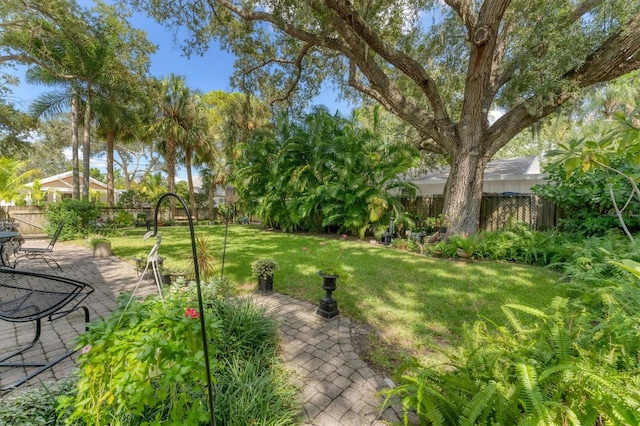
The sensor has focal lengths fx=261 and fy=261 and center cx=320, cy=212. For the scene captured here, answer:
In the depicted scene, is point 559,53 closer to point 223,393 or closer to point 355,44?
point 355,44

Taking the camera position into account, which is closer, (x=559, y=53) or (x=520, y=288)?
(x=520, y=288)

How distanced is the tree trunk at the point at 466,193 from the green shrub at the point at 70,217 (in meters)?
12.0

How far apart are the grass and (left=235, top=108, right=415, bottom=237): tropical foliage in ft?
8.68

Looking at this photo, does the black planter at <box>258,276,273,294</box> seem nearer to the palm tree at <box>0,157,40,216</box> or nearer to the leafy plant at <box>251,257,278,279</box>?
the leafy plant at <box>251,257,278,279</box>

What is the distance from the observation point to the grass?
281 centimetres

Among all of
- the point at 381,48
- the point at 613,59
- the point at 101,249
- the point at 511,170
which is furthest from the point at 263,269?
the point at 511,170

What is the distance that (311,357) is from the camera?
2381 mm

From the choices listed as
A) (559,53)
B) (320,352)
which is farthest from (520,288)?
(559,53)

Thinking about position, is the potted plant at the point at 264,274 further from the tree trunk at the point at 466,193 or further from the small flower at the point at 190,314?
the tree trunk at the point at 466,193

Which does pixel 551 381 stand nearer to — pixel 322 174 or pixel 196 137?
pixel 322 174

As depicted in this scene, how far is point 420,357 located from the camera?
7.97 ft

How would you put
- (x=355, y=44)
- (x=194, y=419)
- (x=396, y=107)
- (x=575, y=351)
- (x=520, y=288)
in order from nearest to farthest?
(x=194, y=419)
(x=575, y=351)
(x=520, y=288)
(x=355, y=44)
(x=396, y=107)

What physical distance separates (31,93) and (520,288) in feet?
54.6

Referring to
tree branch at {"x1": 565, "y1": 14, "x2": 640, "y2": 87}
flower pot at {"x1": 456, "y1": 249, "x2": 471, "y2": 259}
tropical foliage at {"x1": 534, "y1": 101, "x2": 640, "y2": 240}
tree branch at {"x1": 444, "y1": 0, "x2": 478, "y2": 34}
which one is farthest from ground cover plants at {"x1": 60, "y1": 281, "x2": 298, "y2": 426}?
tree branch at {"x1": 565, "y1": 14, "x2": 640, "y2": 87}
